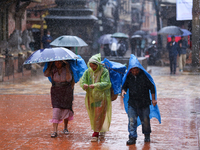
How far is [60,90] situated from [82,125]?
1223 mm

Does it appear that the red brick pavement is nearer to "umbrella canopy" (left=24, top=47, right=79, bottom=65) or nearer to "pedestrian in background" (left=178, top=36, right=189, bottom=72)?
"umbrella canopy" (left=24, top=47, right=79, bottom=65)

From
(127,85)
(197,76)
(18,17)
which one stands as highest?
(18,17)

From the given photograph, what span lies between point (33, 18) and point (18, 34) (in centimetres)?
1336

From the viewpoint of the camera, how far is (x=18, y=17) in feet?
70.5

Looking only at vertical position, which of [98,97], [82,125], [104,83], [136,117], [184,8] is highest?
[184,8]

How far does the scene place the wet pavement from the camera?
5719 mm

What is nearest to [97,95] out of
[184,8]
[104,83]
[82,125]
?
[104,83]

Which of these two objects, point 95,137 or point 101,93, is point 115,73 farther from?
point 95,137

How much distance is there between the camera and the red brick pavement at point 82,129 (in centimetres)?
569

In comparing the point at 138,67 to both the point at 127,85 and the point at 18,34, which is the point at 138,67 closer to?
the point at 127,85

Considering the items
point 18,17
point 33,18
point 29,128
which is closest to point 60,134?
point 29,128

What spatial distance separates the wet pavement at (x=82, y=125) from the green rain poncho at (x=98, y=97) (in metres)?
0.32

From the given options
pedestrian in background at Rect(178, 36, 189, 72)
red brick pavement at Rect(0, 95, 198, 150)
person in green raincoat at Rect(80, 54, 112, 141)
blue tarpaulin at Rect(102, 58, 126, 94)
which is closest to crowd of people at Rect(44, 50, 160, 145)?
person in green raincoat at Rect(80, 54, 112, 141)

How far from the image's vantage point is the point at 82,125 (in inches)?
281
